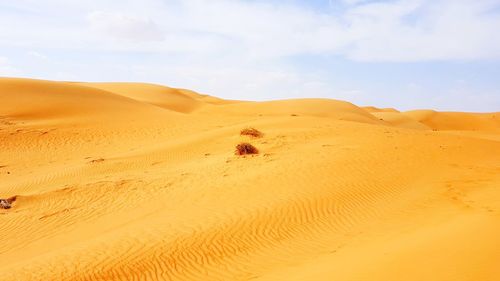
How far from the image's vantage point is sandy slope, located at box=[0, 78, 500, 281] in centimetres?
612

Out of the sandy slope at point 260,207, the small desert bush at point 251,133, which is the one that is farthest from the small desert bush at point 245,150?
the small desert bush at point 251,133

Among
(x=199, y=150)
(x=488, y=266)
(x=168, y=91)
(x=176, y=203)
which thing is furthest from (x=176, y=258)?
(x=168, y=91)

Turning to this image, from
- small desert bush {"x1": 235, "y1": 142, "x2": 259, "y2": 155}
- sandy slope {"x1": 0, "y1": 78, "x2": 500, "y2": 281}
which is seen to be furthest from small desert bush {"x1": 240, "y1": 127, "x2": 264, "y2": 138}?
small desert bush {"x1": 235, "y1": 142, "x2": 259, "y2": 155}

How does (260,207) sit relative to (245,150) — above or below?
below

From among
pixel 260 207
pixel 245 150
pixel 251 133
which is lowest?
pixel 260 207

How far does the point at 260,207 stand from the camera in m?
8.96

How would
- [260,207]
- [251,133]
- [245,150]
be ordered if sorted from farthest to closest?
[251,133] < [245,150] < [260,207]

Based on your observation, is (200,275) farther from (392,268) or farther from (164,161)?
(164,161)

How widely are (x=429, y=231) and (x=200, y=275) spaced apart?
11.5 ft

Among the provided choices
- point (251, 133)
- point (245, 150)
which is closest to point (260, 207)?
point (245, 150)

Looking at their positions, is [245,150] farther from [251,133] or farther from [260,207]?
[260,207]

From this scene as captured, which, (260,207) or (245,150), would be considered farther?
(245,150)

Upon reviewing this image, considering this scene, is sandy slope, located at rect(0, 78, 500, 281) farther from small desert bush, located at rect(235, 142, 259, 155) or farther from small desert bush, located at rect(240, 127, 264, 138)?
small desert bush, located at rect(240, 127, 264, 138)

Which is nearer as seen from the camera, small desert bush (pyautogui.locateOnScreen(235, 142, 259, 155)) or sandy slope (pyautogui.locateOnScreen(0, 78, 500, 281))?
sandy slope (pyautogui.locateOnScreen(0, 78, 500, 281))
